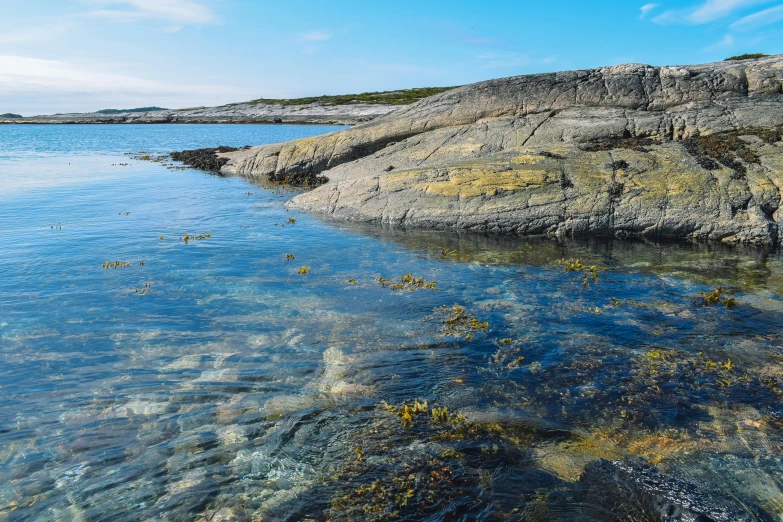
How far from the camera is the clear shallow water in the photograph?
21.1 feet

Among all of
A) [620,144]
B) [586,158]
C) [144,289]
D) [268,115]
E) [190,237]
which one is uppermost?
[268,115]

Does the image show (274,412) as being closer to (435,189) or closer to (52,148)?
(435,189)

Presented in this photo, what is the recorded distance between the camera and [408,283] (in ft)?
46.6

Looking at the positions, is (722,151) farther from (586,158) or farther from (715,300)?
(715,300)

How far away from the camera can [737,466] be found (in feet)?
21.9

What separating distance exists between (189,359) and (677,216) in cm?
1635

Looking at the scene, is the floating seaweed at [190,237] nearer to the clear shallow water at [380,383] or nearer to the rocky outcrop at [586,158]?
the clear shallow water at [380,383]

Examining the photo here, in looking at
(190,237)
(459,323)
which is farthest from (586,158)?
(190,237)

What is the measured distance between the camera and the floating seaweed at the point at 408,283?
13906 mm

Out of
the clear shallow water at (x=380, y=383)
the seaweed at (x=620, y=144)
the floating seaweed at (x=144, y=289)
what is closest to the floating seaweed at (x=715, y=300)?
the clear shallow water at (x=380, y=383)

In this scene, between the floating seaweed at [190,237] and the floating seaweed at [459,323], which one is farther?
the floating seaweed at [190,237]

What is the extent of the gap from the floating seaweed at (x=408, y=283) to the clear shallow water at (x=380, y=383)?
38 centimetres

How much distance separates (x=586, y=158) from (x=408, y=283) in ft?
36.0

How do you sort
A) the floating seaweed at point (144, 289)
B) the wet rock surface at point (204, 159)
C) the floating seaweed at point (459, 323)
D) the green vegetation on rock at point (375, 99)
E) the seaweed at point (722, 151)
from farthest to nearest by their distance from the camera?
1. the green vegetation on rock at point (375, 99)
2. the wet rock surface at point (204, 159)
3. the seaweed at point (722, 151)
4. the floating seaweed at point (144, 289)
5. the floating seaweed at point (459, 323)
